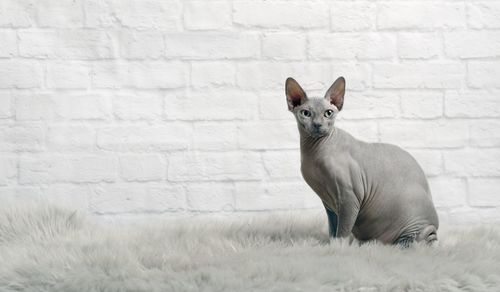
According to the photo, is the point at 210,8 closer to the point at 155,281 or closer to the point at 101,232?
the point at 101,232

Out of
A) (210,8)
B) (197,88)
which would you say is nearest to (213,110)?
(197,88)

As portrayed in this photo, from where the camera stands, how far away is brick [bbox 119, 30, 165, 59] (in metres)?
1.94

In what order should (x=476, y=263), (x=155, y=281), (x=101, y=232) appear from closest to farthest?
(x=155, y=281), (x=476, y=263), (x=101, y=232)

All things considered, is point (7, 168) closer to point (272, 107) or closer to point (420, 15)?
point (272, 107)

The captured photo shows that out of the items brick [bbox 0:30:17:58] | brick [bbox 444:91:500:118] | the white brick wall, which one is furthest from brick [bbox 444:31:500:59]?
Result: brick [bbox 0:30:17:58]

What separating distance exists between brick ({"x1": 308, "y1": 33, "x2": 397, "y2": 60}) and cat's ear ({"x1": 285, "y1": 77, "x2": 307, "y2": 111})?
555 millimetres

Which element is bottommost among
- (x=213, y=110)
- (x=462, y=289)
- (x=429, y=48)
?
(x=462, y=289)

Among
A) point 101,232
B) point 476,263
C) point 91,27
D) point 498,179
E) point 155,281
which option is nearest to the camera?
point 155,281

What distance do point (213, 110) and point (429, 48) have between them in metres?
0.70

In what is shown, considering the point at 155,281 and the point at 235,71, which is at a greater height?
the point at 235,71

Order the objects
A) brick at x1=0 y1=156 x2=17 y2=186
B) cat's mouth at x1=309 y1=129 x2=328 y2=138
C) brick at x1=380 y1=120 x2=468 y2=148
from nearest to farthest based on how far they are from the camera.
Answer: cat's mouth at x1=309 y1=129 x2=328 y2=138
brick at x1=0 y1=156 x2=17 y2=186
brick at x1=380 y1=120 x2=468 y2=148

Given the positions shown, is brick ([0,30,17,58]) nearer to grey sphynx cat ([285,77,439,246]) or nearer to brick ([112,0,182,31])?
brick ([112,0,182,31])

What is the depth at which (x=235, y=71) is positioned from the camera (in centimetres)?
196

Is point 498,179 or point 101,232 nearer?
point 101,232
